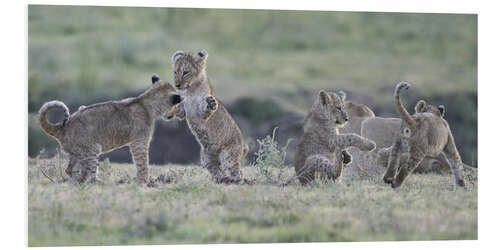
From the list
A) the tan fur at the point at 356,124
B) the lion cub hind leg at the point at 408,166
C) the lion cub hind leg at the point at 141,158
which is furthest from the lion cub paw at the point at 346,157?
the lion cub hind leg at the point at 141,158

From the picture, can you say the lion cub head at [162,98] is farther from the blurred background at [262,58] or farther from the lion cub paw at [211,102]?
the blurred background at [262,58]

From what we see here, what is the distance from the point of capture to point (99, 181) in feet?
33.5

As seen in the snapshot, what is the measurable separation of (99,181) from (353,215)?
3.17 metres

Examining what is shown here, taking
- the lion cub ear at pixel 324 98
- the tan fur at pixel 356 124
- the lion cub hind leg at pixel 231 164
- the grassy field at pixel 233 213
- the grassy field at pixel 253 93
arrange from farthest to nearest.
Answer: the tan fur at pixel 356 124 < the lion cub hind leg at pixel 231 164 < the lion cub ear at pixel 324 98 < the grassy field at pixel 253 93 < the grassy field at pixel 233 213

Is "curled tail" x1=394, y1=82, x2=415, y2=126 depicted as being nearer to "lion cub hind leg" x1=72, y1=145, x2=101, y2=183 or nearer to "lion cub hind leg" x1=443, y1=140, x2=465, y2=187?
"lion cub hind leg" x1=443, y1=140, x2=465, y2=187

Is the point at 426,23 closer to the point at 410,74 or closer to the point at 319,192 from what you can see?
the point at 410,74

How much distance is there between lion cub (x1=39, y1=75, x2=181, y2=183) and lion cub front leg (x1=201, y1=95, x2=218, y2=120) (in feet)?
1.16

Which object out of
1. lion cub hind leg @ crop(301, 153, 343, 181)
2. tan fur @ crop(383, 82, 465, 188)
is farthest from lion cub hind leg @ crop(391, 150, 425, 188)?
lion cub hind leg @ crop(301, 153, 343, 181)

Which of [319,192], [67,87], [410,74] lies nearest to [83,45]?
[67,87]

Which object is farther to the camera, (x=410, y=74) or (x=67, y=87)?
(x=410, y=74)

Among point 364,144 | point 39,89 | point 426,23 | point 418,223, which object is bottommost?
point 418,223

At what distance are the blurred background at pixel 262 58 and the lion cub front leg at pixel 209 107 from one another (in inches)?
43.0

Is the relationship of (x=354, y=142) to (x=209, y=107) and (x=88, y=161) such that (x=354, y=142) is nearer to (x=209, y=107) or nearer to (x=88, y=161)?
(x=209, y=107)

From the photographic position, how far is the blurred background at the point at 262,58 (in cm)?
1141
